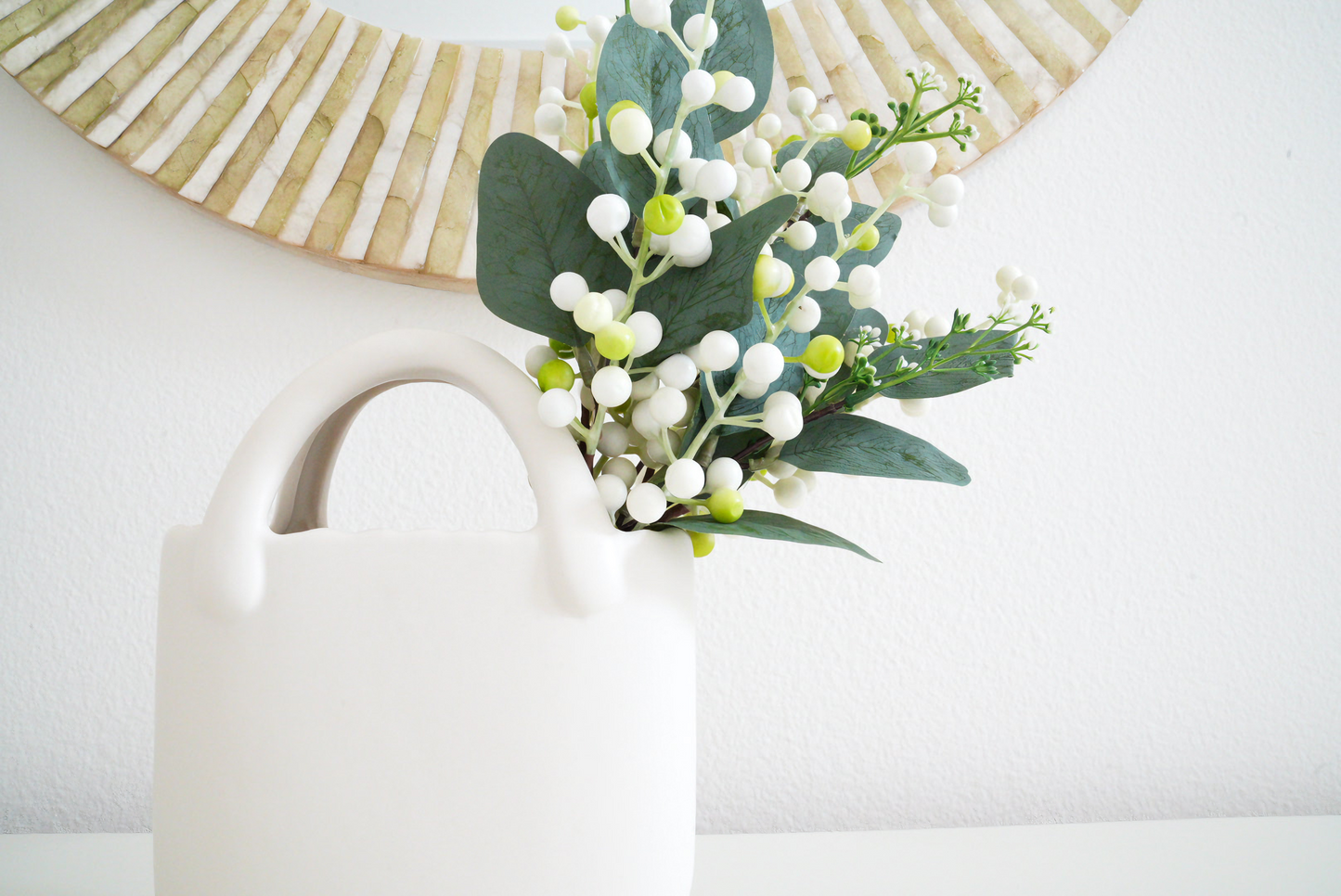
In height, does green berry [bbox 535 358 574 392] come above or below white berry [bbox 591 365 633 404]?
above

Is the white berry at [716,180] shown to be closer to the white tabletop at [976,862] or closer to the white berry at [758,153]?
the white berry at [758,153]

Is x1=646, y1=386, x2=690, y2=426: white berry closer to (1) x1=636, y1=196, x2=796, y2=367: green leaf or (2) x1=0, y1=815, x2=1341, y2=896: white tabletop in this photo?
(1) x1=636, y1=196, x2=796, y2=367: green leaf

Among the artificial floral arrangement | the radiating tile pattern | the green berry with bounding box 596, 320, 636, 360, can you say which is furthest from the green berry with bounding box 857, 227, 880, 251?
the radiating tile pattern

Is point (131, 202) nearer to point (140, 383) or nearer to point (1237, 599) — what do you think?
point (140, 383)

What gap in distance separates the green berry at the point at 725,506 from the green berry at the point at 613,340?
0.06 meters

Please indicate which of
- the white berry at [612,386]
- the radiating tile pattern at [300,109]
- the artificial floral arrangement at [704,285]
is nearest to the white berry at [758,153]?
the artificial floral arrangement at [704,285]

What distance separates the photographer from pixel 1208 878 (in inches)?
19.7

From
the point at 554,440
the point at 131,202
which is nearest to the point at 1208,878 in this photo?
the point at 554,440

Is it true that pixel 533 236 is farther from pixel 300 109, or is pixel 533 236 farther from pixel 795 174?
pixel 300 109

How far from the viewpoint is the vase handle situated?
27 centimetres


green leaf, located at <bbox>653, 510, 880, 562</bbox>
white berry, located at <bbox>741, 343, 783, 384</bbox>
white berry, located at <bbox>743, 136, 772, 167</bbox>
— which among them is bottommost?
green leaf, located at <bbox>653, 510, 880, 562</bbox>

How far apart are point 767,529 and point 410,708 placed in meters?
0.13

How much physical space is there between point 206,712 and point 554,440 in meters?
0.15

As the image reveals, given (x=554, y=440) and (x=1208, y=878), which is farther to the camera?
(x=1208, y=878)
